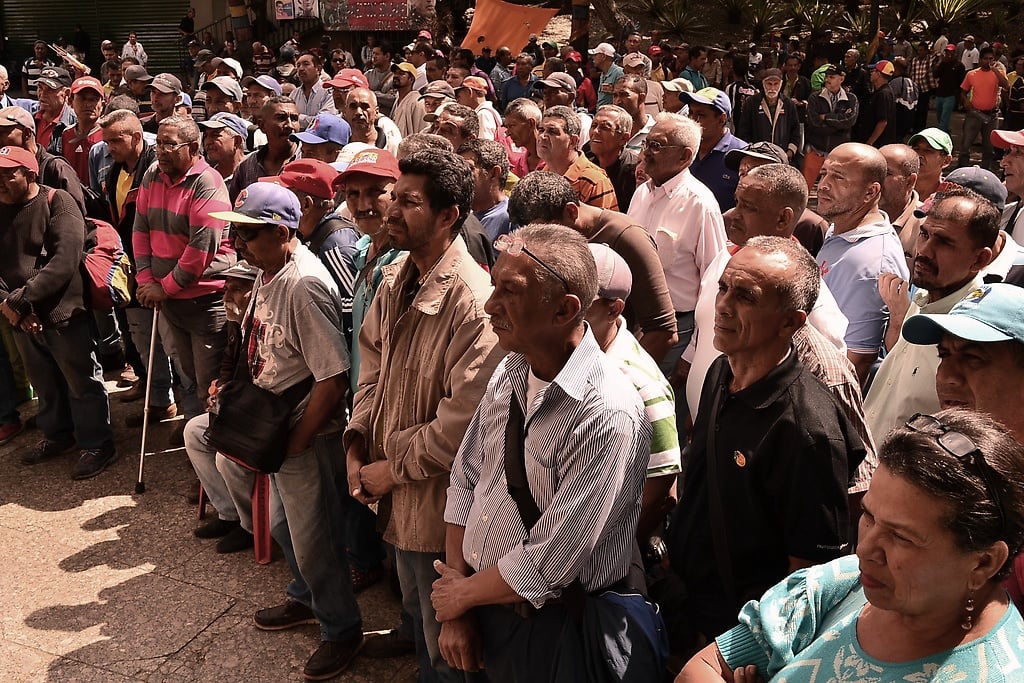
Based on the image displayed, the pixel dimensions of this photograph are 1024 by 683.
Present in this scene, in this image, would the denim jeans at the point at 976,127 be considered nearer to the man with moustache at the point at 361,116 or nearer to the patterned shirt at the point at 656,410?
the man with moustache at the point at 361,116

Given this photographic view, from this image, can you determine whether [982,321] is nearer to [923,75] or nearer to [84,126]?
[84,126]

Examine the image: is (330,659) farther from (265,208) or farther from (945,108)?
(945,108)

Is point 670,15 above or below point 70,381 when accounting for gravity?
above

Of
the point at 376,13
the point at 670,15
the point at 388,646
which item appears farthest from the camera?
the point at 670,15

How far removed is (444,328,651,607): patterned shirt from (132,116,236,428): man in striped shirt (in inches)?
134

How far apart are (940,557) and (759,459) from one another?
2.87 ft

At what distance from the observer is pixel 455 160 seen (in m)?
3.41

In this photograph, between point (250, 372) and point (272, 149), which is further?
point (272, 149)

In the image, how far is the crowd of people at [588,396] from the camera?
1.97 metres

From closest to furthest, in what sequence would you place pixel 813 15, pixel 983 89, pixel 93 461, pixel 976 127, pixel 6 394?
pixel 93 461 < pixel 6 394 < pixel 983 89 < pixel 976 127 < pixel 813 15

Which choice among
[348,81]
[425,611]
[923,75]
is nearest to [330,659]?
[425,611]

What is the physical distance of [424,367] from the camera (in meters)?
3.22

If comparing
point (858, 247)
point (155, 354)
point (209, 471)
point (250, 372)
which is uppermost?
point (858, 247)

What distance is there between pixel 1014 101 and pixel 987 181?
9993 millimetres
